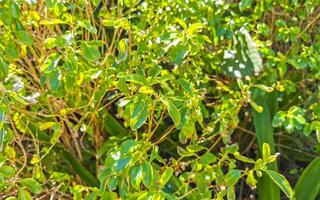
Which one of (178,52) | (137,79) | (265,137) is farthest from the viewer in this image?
(265,137)

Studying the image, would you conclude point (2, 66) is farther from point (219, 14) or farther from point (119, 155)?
point (219, 14)

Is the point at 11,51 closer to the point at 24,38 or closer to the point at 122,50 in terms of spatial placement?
the point at 24,38

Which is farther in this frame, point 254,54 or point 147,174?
point 254,54

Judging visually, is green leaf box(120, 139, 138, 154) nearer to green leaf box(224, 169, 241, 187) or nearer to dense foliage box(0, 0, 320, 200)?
dense foliage box(0, 0, 320, 200)

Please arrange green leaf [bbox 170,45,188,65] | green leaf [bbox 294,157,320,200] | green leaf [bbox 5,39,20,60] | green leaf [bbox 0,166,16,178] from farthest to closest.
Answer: green leaf [bbox 294,157,320,200] < green leaf [bbox 170,45,188,65] < green leaf [bbox 5,39,20,60] < green leaf [bbox 0,166,16,178]

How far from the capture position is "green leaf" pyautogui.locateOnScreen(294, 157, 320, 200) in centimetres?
189

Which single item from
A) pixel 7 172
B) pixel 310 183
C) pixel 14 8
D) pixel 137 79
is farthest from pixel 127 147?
pixel 310 183

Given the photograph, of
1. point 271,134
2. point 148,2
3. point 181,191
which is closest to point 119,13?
point 148,2

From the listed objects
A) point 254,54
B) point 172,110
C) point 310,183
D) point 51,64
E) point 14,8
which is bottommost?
point 310,183

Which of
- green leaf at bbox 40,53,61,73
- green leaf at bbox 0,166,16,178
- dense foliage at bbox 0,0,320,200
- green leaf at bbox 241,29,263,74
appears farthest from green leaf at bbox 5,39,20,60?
green leaf at bbox 241,29,263,74

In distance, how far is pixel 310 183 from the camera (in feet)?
6.25

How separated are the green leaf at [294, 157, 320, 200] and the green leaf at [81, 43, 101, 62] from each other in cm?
86

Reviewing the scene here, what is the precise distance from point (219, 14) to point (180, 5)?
146 millimetres

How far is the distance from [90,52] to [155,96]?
0.62 feet
